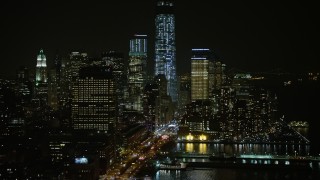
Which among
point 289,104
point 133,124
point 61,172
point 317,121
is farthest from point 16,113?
point 289,104

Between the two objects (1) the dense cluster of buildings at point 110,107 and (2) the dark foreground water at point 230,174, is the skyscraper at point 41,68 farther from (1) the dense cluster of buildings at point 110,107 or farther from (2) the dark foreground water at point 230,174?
(2) the dark foreground water at point 230,174

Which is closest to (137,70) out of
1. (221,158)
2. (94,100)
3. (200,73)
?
(200,73)

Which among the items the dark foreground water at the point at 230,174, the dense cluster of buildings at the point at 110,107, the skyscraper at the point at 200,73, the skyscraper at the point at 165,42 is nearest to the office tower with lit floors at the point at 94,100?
the dense cluster of buildings at the point at 110,107

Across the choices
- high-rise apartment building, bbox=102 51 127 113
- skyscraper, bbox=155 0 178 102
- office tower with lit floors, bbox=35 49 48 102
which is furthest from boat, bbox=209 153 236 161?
skyscraper, bbox=155 0 178 102

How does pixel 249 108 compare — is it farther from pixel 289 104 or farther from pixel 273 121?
pixel 289 104

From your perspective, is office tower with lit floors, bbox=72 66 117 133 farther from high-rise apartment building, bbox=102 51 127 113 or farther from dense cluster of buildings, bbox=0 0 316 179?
high-rise apartment building, bbox=102 51 127 113

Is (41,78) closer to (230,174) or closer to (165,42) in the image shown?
(165,42)
